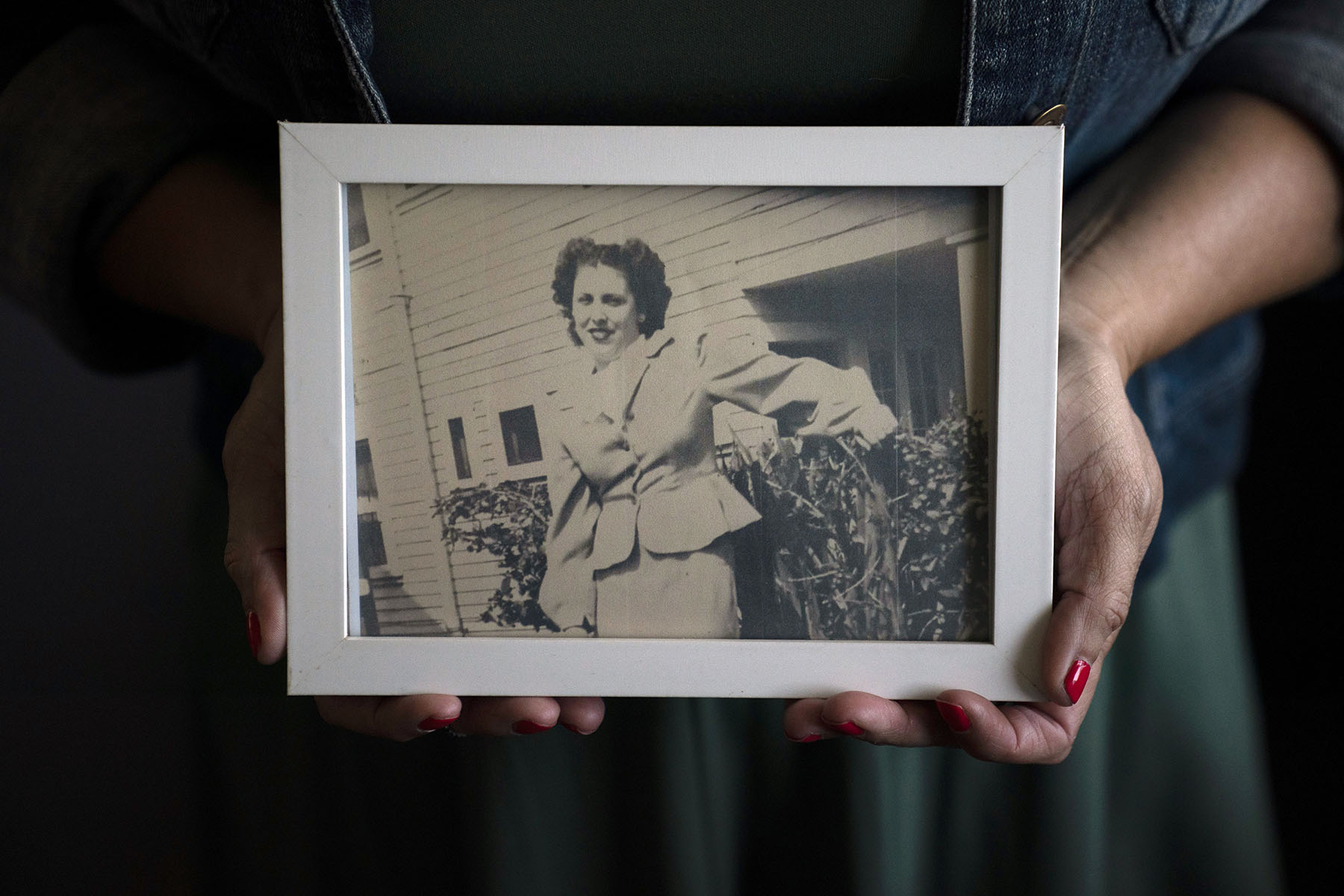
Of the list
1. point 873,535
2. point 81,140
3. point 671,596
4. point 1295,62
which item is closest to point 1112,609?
point 873,535

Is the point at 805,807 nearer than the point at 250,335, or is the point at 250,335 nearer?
the point at 250,335

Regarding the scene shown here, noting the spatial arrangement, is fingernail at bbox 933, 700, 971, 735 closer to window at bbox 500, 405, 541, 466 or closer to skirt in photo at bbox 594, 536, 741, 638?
skirt in photo at bbox 594, 536, 741, 638

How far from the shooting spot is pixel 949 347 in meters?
0.48

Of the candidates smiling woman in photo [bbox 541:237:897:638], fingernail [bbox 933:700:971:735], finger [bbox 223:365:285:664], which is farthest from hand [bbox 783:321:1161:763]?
finger [bbox 223:365:285:664]

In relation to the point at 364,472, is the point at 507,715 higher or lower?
lower

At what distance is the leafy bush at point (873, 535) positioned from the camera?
487 millimetres

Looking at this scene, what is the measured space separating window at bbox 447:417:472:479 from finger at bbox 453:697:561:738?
15 centimetres

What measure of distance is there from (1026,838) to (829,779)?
0.20 meters

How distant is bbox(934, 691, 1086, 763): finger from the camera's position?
49 centimetres

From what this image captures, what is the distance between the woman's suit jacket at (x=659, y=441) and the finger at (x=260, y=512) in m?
0.18

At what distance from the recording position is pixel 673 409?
48cm

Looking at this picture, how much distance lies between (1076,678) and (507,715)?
0.35 metres

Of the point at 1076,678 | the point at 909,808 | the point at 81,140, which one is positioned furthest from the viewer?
the point at 909,808

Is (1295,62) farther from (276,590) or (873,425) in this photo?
(276,590)
